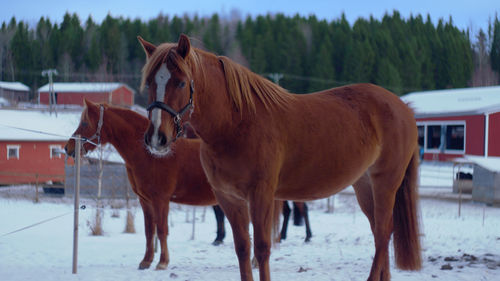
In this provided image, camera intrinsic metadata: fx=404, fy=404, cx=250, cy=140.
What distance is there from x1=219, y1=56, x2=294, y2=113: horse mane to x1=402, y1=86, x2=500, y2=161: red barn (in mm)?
16907

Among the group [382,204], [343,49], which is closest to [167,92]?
[382,204]

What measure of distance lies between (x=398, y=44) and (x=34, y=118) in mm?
43507

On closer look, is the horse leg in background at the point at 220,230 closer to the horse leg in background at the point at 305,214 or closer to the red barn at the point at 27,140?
the horse leg in background at the point at 305,214

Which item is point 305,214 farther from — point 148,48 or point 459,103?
point 459,103

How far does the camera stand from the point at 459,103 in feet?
65.5

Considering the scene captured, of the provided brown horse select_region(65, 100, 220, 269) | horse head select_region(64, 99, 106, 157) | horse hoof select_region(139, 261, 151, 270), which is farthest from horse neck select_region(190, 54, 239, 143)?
horse hoof select_region(139, 261, 151, 270)

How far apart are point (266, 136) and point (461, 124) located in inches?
750

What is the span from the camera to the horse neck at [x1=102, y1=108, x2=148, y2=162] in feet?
16.4

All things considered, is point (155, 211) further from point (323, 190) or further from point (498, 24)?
point (498, 24)

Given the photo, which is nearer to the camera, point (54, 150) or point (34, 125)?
point (54, 150)

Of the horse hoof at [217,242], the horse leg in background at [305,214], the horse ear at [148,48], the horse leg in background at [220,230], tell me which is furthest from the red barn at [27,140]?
the horse leg in background at [305,214]

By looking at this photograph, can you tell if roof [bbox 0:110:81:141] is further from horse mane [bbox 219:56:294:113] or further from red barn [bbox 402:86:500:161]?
red barn [bbox 402:86:500:161]

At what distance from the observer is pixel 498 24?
15.0 m

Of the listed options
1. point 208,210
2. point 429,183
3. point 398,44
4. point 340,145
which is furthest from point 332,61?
point 340,145
